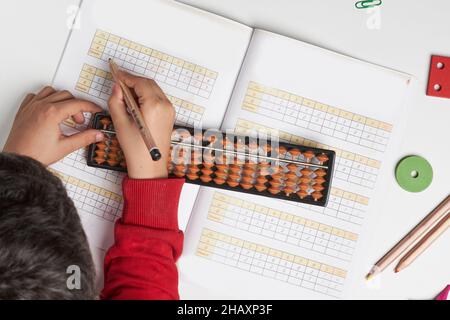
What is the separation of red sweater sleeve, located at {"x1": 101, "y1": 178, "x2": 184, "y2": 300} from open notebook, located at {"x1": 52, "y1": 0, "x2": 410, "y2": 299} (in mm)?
50

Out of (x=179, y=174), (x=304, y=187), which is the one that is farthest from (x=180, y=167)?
(x=304, y=187)

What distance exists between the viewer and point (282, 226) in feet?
2.87

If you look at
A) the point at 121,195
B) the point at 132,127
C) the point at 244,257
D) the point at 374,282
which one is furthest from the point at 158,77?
the point at 374,282

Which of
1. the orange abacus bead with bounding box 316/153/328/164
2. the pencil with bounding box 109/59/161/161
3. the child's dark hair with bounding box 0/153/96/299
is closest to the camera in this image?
the child's dark hair with bounding box 0/153/96/299

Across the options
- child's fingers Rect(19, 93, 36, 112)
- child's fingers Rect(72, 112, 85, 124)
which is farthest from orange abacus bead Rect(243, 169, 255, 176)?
child's fingers Rect(19, 93, 36, 112)

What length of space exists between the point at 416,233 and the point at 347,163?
0.18m

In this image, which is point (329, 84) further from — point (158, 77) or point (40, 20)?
point (40, 20)

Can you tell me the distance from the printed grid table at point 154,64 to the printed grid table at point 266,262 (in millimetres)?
277

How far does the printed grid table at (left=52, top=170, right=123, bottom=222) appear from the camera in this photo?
88 cm

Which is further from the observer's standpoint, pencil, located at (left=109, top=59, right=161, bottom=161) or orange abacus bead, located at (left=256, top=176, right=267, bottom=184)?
orange abacus bead, located at (left=256, top=176, right=267, bottom=184)

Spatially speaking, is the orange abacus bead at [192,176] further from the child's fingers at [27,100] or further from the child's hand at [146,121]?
the child's fingers at [27,100]

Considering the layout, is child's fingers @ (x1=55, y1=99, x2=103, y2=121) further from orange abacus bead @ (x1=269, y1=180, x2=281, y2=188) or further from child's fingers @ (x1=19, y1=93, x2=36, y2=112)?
orange abacus bead @ (x1=269, y1=180, x2=281, y2=188)

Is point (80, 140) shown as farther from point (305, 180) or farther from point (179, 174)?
point (305, 180)

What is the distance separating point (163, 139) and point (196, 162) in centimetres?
8
